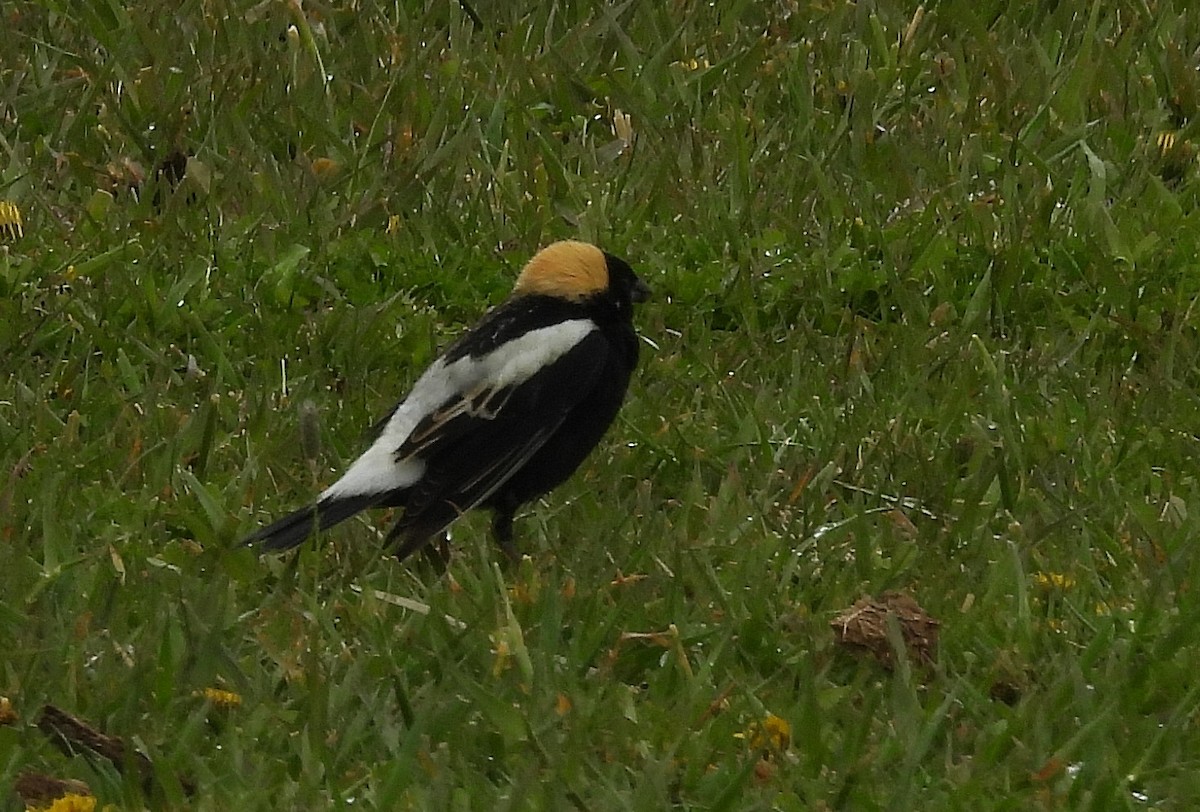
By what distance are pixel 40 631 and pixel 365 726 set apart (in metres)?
0.75

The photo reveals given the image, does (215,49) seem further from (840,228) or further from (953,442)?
(953,442)

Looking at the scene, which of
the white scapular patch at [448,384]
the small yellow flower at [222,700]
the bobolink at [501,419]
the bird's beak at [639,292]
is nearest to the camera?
the small yellow flower at [222,700]

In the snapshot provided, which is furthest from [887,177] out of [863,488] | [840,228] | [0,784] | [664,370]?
[0,784]

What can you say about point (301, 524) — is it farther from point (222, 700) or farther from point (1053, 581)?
point (1053, 581)

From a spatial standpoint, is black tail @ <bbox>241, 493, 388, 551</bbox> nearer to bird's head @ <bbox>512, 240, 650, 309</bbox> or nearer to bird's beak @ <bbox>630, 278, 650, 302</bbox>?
bird's head @ <bbox>512, 240, 650, 309</bbox>

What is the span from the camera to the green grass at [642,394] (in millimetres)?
4270

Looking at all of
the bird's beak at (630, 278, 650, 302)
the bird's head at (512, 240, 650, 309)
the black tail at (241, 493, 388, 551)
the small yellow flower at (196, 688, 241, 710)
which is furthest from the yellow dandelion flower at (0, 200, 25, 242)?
the small yellow flower at (196, 688, 241, 710)

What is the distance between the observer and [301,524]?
4988mm

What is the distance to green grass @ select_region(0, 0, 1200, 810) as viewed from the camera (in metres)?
4.27

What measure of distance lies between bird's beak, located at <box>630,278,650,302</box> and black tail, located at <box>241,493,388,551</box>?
3.84 feet

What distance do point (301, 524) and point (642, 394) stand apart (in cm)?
144

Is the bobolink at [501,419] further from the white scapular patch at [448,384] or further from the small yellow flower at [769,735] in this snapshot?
the small yellow flower at [769,735]

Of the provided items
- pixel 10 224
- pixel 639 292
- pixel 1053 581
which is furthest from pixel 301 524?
pixel 10 224

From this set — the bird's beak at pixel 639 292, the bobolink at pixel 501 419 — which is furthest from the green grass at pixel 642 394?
the bird's beak at pixel 639 292
